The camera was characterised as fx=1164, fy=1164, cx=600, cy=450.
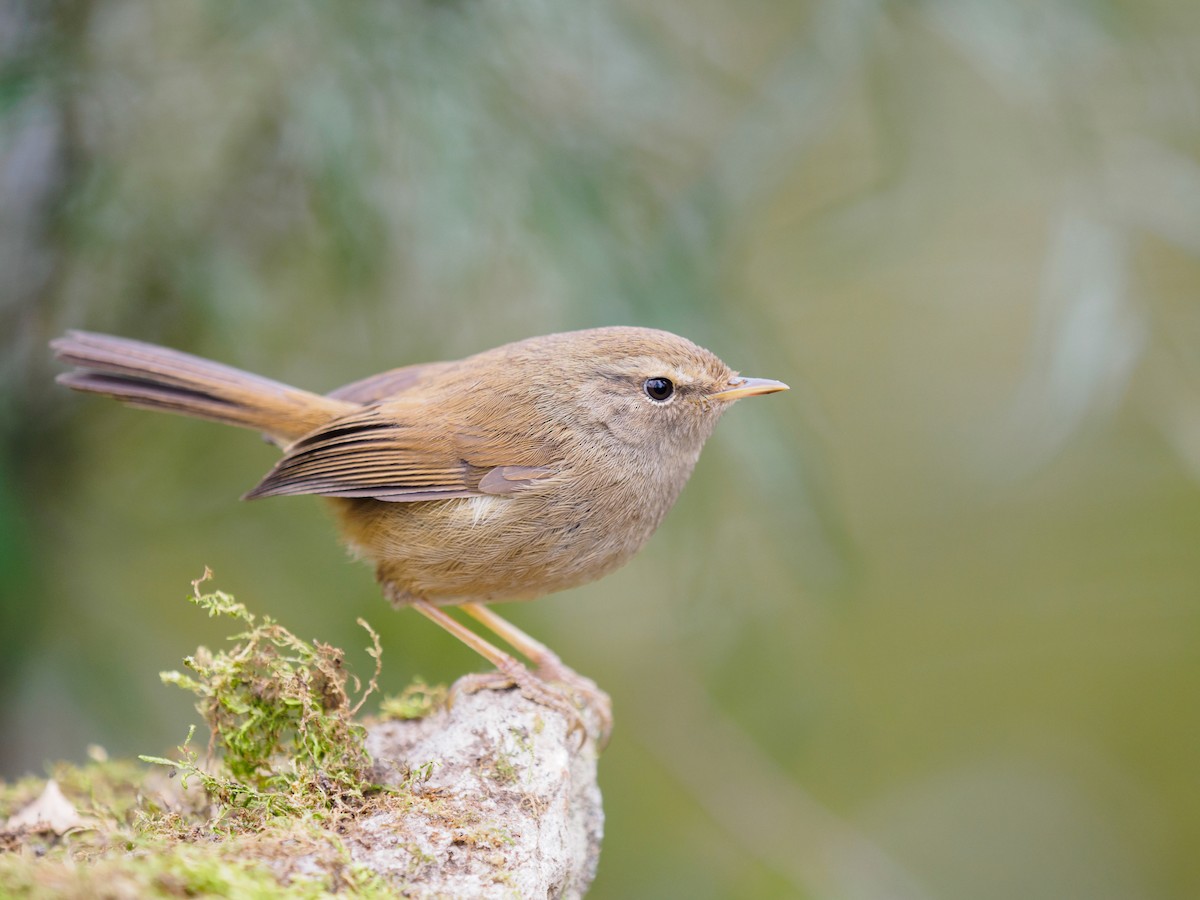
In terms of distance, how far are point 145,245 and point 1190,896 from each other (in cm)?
810

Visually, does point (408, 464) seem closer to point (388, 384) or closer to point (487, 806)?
point (388, 384)

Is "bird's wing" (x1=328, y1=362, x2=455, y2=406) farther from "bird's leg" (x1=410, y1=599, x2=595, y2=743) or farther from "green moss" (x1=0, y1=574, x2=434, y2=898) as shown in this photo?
"green moss" (x1=0, y1=574, x2=434, y2=898)

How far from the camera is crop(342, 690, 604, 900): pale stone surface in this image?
257cm

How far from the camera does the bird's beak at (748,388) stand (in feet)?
13.0

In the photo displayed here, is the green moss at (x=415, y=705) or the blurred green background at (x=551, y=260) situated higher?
the blurred green background at (x=551, y=260)

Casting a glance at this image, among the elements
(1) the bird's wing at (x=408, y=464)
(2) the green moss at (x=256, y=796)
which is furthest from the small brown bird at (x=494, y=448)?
(2) the green moss at (x=256, y=796)

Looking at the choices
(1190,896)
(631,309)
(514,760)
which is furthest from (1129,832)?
(514,760)

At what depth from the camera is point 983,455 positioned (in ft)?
16.8

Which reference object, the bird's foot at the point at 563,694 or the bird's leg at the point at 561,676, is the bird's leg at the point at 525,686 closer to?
the bird's foot at the point at 563,694

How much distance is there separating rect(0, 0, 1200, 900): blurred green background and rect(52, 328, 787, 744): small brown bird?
30cm

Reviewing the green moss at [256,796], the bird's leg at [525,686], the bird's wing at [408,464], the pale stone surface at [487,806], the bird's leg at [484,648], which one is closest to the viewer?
the green moss at [256,796]

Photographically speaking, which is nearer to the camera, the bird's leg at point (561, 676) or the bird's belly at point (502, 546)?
the bird's belly at point (502, 546)

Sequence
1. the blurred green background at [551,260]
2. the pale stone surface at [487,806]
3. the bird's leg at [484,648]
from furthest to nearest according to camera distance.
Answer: the blurred green background at [551,260] < the bird's leg at [484,648] < the pale stone surface at [487,806]

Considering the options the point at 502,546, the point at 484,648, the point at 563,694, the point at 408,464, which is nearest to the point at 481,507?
the point at 502,546
